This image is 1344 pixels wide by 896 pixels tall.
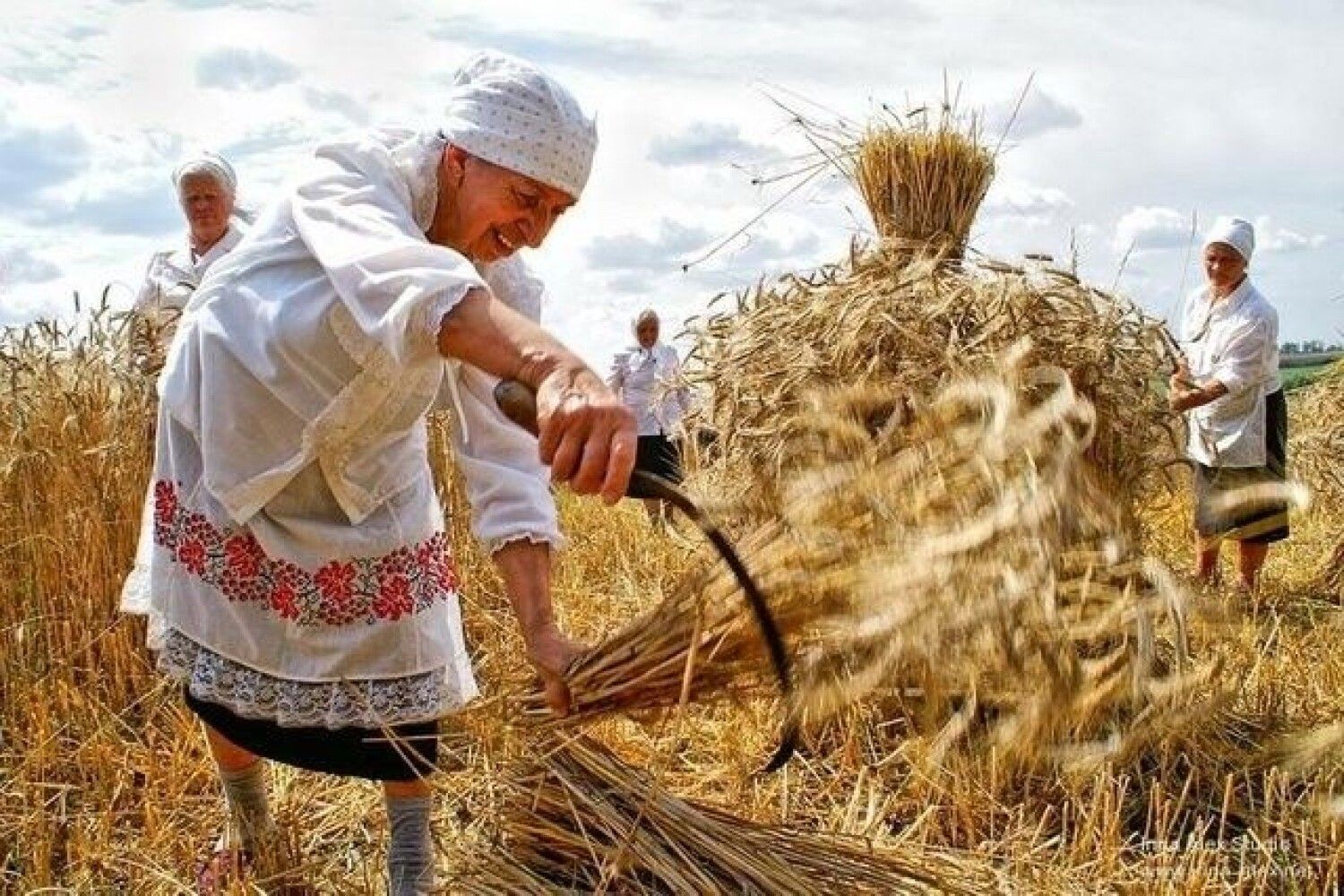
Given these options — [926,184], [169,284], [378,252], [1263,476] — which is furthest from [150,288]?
[1263,476]

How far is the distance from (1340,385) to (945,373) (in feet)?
9.58

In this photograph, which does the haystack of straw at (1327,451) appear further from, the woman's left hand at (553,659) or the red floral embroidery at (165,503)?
the red floral embroidery at (165,503)

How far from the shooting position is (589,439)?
1392mm

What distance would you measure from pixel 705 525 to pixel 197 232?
355 centimetres

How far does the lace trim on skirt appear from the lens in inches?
91.4

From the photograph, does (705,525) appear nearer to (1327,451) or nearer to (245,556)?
(245,556)

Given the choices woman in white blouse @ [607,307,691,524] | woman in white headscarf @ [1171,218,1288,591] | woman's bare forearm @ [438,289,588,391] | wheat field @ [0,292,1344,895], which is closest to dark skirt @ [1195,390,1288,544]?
woman in white headscarf @ [1171,218,1288,591]

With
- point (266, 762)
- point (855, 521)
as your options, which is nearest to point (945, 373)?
point (855, 521)

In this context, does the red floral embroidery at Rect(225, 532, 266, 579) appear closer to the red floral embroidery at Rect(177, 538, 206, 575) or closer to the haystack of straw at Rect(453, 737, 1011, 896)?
the red floral embroidery at Rect(177, 538, 206, 575)

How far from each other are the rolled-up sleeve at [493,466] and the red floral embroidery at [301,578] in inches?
5.6

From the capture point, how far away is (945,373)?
3.17m

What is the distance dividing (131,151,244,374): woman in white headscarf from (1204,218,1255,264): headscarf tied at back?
3.69 meters

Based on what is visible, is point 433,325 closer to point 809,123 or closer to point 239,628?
point 239,628

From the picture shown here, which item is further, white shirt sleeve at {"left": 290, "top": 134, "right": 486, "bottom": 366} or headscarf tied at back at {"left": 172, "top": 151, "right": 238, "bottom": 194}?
headscarf tied at back at {"left": 172, "top": 151, "right": 238, "bottom": 194}
